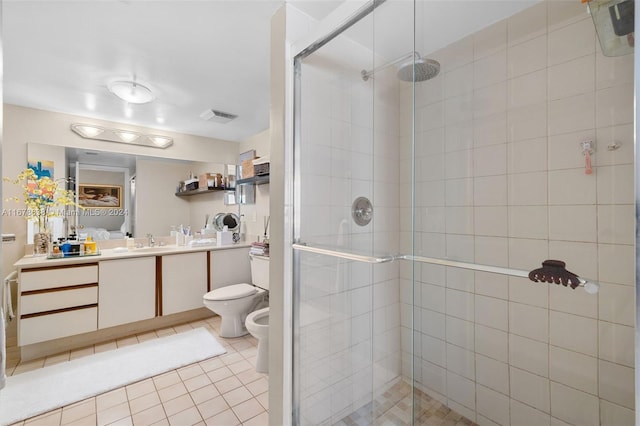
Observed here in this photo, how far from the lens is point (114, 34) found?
1.75 metres

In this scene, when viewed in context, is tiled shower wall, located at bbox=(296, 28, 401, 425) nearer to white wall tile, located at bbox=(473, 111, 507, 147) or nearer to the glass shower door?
the glass shower door

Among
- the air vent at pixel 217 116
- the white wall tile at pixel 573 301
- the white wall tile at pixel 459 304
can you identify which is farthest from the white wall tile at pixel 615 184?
the air vent at pixel 217 116

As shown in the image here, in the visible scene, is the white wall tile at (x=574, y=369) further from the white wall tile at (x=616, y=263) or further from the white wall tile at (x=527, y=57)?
the white wall tile at (x=527, y=57)

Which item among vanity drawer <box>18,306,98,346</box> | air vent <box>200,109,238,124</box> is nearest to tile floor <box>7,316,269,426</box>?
vanity drawer <box>18,306,98,346</box>

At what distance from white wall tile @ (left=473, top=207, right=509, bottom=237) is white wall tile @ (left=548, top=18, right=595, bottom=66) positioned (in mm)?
713

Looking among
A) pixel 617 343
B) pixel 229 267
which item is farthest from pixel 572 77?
pixel 229 267

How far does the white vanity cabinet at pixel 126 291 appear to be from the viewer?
8.73 ft

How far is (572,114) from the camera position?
129 cm

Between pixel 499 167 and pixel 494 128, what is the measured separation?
0.67 feet

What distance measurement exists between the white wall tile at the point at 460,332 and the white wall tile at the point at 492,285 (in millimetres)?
197

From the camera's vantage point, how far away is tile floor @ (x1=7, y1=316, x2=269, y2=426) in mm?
1748

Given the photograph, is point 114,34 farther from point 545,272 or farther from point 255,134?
point 545,272

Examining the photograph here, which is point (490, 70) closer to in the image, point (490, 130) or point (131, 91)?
point (490, 130)

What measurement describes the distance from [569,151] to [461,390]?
1.32 metres
